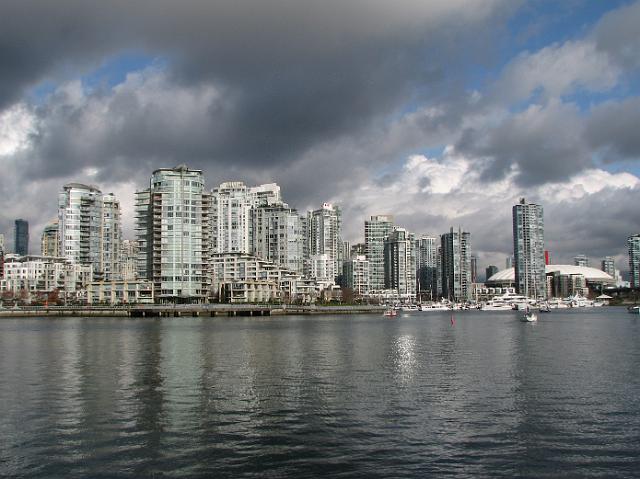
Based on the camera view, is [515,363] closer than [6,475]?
No

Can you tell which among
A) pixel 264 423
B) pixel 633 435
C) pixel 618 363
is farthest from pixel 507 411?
pixel 618 363

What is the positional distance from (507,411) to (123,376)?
122 ft

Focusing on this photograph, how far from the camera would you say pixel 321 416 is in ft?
141

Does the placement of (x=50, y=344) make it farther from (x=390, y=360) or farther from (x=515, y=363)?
(x=515, y=363)

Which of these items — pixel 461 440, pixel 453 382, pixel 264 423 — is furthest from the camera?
pixel 453 382

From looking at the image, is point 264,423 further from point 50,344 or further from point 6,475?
point 50,344

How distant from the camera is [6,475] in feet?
100

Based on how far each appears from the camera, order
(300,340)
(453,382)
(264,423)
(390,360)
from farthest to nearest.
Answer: (300,340) < (390,360) < (453,382) < (264,423)

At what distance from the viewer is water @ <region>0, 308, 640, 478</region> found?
1273 inches

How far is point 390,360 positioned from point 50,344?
59429 mm

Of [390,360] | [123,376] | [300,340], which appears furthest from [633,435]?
[300,340]

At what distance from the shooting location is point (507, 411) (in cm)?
4447

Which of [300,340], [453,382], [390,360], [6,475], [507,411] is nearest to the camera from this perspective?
[6,475]

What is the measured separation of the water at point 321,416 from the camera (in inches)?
1273
